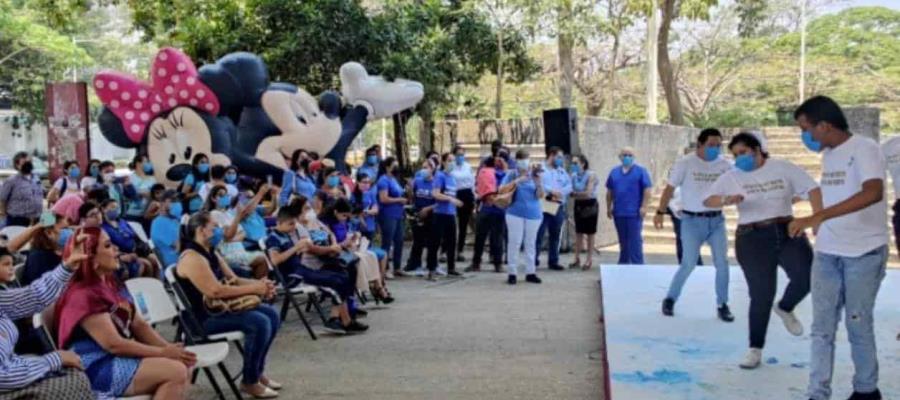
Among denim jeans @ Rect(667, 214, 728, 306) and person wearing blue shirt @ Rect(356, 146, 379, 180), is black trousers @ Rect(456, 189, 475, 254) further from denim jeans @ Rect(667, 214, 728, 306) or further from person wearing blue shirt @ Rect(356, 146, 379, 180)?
denim jeans @ Rect(667, 214, 728, 306)

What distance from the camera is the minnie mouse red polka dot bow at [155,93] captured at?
1445 cm

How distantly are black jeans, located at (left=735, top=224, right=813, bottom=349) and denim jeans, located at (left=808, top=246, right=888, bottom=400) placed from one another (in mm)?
833

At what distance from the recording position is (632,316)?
7406mm

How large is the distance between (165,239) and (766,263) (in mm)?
4962

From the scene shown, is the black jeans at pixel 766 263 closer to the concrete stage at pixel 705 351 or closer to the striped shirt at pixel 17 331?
the concrete stage at pixel 705 351

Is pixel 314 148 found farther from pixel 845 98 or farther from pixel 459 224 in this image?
pixel 845 98

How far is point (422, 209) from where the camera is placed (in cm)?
1216

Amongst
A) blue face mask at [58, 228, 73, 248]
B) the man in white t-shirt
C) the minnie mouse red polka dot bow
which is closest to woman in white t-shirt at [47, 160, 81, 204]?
the minnie mouse red polka dot bow

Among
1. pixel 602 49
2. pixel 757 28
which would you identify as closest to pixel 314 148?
pixel 602 49

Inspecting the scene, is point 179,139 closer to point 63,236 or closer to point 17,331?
point 63,236

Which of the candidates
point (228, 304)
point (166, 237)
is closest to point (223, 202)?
point (166, 237)

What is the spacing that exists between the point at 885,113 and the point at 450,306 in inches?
1153

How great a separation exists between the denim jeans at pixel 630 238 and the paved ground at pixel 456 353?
119 cm

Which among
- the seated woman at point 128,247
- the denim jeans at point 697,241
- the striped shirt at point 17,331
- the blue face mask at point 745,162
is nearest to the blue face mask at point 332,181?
the seated woman at point 128,247
